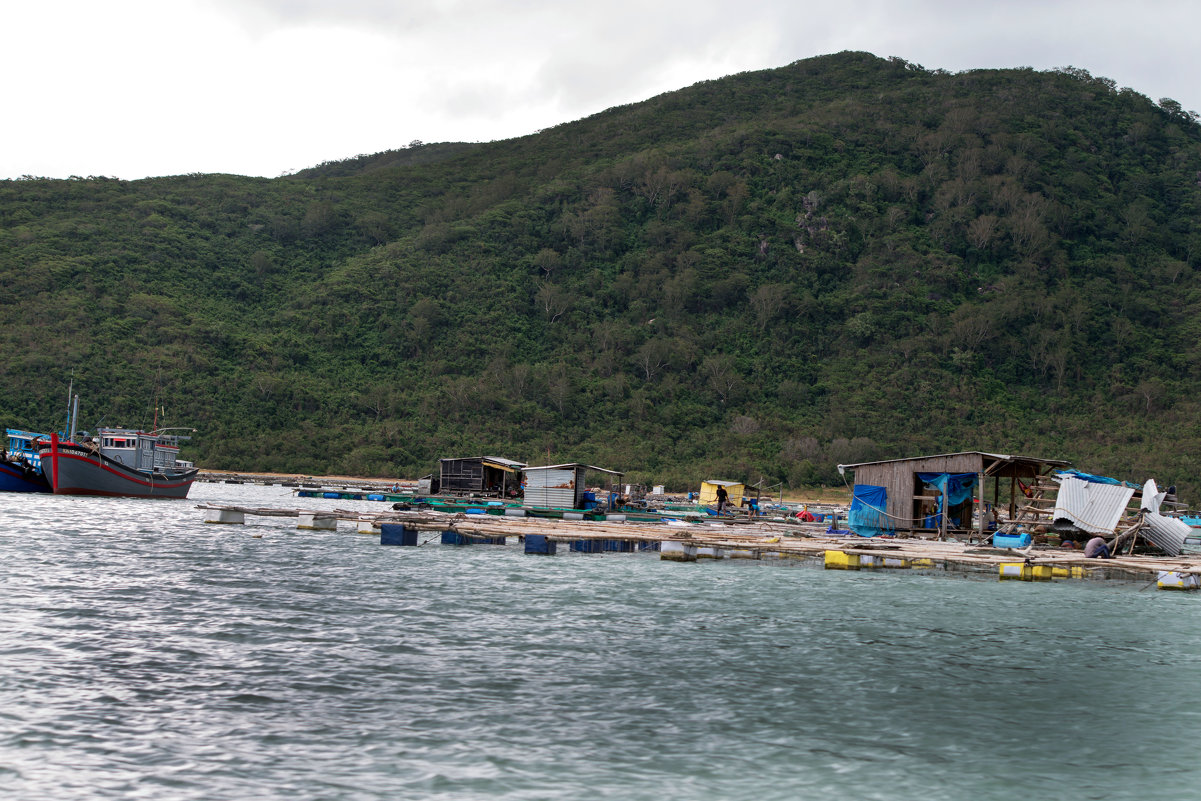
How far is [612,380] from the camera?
94125 mm

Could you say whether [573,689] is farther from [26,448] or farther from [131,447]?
[26,448]

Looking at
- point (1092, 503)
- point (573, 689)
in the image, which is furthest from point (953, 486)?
point (573, 689)

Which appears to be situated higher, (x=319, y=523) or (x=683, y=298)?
(x=683, y=298)

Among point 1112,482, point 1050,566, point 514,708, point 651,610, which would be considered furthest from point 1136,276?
point 514,708

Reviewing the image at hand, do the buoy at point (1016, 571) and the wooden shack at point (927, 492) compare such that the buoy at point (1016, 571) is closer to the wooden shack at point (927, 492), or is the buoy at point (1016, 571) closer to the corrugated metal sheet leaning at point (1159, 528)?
the corrugated metal sheet leaning at point (1159, 528)

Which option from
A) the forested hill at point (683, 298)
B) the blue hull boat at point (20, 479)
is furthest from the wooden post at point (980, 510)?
the blue hull boat at point (20, 479)

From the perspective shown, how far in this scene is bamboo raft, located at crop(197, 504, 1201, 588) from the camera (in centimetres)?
2572

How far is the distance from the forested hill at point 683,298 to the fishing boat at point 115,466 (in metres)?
24.2

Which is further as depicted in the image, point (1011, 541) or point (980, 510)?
point (980, 510)

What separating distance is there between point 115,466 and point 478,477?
18321 mm

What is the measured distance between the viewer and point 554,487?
43.3m

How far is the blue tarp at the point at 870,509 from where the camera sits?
3628 cm

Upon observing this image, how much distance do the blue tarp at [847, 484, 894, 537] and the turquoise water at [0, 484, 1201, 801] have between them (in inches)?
503

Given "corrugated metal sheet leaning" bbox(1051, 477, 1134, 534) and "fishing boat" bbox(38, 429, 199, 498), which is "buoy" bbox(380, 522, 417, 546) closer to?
"corrugated metal sheet leaning" bbox(1051, 477, 1134, 534)
